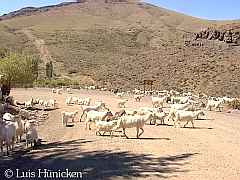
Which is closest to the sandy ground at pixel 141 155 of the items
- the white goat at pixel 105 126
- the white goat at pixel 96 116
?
the white goat at pixel 105 126

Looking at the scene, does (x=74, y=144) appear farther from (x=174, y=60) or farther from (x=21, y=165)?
(x=174, y=60)

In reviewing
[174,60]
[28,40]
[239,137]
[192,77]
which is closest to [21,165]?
[239,137]

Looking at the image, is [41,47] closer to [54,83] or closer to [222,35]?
[54,83]

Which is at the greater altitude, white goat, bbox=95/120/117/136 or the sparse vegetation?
the sparse vegetation

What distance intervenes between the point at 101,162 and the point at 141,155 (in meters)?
1.67

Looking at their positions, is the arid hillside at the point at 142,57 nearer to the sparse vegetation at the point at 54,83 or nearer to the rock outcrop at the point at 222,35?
the rock outcrop at the point at 222,35

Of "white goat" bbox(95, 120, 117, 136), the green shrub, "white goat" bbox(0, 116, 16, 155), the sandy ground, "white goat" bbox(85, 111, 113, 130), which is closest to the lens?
the sandy ground

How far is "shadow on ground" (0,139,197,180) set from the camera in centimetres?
1491

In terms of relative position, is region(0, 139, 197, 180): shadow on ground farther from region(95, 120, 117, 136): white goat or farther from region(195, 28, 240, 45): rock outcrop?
region(195, 28, 240, 45): rock outcrop

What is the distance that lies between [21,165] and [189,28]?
18104 centimetres

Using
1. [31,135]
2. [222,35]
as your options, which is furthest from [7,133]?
[222,35]

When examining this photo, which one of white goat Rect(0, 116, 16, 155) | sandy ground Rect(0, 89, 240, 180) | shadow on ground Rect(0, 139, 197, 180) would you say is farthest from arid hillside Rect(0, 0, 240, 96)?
white goat Rect(0, 116, 16, 155)
